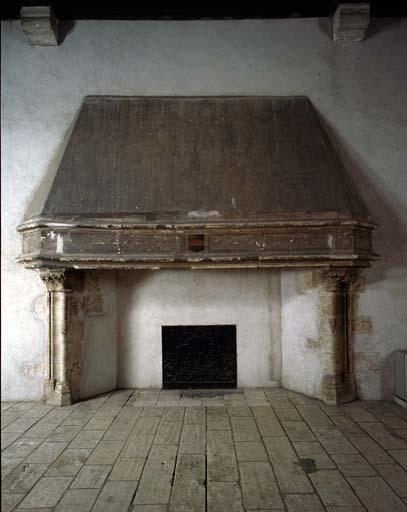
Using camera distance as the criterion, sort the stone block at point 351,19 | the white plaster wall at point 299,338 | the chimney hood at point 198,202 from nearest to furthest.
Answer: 1. the chimney hood at point 198,202
2. the stone block at point 351,19
3. the white plaster wall at point 299,338

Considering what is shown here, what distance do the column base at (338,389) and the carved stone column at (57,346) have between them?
2998 millimetres

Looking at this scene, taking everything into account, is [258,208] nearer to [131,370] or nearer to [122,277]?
[122,277]

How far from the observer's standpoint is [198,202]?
4.41m

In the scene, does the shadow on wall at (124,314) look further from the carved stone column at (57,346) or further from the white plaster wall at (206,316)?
the carved stone column at (57,346)

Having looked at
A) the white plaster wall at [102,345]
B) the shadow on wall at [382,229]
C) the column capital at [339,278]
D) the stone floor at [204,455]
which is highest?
the shadow on wall at [382,229]

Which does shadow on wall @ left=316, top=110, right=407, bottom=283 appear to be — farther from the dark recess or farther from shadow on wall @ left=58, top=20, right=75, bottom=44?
shadow on wall @ left=58, top=20, right=75, bottom=44

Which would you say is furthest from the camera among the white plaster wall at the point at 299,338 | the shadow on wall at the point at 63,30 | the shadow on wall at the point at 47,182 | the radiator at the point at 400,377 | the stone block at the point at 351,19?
the shadow on wall at the point at 63,30

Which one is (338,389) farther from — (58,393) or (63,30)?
(63,30)

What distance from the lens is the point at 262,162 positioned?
4.66 m

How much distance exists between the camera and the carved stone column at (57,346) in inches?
188

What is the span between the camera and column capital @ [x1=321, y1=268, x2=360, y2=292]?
15.2 feet

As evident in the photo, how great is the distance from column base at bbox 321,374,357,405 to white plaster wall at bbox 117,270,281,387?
2.69 feet

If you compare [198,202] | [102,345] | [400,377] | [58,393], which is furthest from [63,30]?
[400,377]

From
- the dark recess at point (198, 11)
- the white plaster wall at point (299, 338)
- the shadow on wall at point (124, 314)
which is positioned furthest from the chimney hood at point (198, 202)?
the dark recess at point (198, 11)
